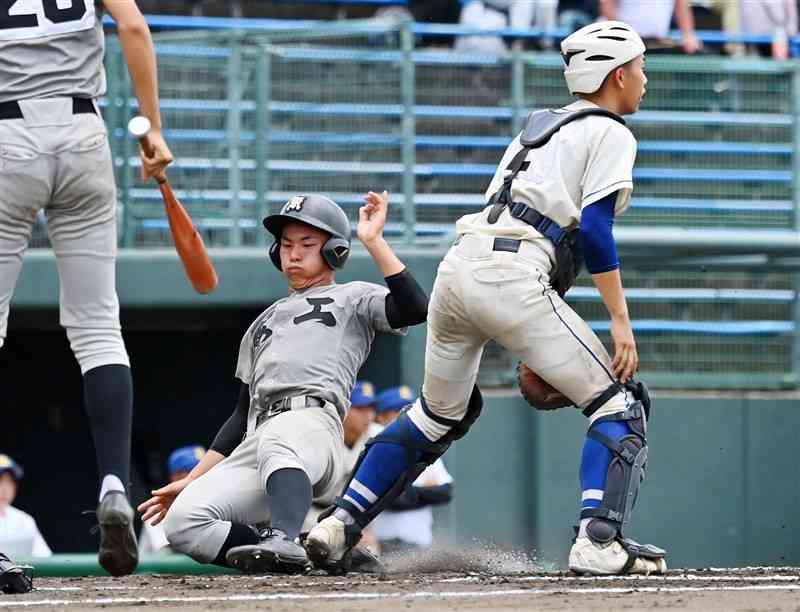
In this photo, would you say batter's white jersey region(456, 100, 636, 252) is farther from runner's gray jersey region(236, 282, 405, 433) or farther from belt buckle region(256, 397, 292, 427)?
belt buckle region(256, 397, 292, 427)

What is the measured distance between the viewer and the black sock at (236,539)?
18.5 feet

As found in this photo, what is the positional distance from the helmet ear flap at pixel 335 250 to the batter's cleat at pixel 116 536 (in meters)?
1.55

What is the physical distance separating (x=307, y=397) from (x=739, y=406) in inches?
201

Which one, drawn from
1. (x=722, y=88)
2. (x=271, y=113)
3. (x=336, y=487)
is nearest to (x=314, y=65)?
(x=271, y=113)

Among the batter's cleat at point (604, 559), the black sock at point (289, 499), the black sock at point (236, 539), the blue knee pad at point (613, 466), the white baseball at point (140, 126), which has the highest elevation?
the white baseball at point (140, 126)

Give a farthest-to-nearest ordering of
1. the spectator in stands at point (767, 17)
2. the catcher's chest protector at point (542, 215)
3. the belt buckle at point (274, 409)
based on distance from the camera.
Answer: the spectator in stands at point (767, 17) → the belt buckle at point (274, 409) → the catcher's chest protector at point (542, 215)

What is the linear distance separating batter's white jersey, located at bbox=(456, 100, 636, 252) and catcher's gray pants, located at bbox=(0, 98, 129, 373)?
123 cm

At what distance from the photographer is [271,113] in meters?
→ 10.5

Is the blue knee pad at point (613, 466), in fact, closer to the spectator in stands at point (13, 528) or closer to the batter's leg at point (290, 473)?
the batter's leg at point (290, 473)

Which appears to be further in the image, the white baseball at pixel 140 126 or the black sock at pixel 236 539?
the black sock at pixel 236 539

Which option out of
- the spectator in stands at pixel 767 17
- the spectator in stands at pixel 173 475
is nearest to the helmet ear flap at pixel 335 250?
the spectator in stands at pixel 173 475

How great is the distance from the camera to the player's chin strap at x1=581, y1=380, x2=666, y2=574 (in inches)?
206

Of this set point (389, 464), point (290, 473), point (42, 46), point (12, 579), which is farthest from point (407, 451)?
point (42, 46)

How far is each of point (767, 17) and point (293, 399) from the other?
6.86 m
